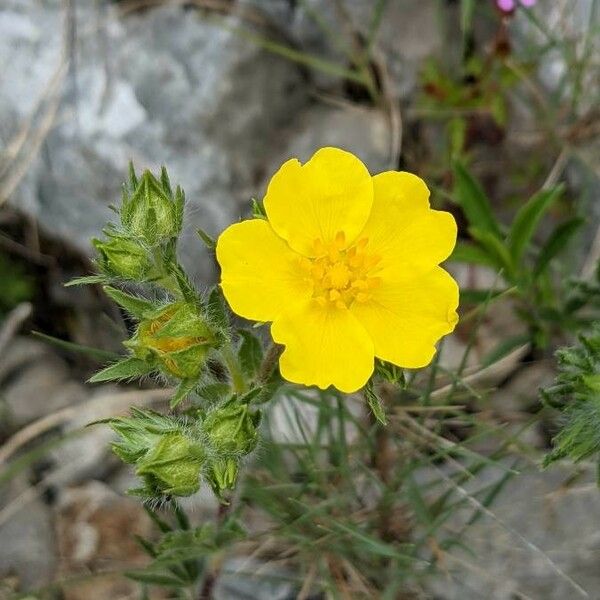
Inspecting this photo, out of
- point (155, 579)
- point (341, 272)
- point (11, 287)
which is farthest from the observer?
point (11, 287)

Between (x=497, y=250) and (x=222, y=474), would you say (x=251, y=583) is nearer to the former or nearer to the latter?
(x=222, y=474)

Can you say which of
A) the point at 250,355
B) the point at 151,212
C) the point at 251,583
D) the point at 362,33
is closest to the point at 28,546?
the point at 251,583

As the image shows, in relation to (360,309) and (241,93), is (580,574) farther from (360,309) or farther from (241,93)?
(241,93)

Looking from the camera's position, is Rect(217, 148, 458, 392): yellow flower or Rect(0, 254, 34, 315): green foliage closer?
Rect(217, 148, 458, 392): yellow flower

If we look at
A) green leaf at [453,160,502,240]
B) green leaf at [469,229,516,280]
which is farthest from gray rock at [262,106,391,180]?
green leaf at [469,229,516,280]

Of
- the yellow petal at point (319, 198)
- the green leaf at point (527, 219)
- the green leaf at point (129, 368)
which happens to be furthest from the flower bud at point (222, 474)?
the green leaf at point (527, 219)

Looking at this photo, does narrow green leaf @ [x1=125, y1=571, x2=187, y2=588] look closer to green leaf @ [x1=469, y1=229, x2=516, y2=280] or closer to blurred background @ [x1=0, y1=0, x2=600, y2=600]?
blurred background @ [x1=0, y1=0, x2=600, y2=600]
